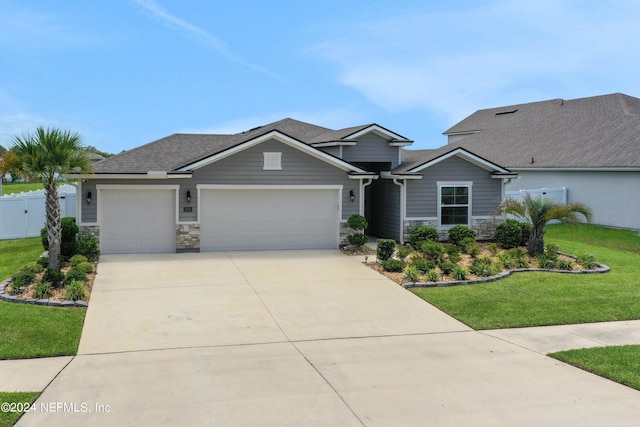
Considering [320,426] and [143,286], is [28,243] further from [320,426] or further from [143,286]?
[320,426]

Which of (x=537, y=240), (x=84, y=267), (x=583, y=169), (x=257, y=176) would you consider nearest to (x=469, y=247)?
(x=537, y=240)

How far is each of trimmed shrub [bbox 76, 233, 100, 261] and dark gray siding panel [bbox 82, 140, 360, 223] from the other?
112cm

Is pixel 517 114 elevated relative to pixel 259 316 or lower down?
elevated

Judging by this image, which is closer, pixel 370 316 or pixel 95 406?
pixel 95 406

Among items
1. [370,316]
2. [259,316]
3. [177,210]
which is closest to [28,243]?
[177,210]

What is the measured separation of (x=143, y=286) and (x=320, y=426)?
25.6 feet

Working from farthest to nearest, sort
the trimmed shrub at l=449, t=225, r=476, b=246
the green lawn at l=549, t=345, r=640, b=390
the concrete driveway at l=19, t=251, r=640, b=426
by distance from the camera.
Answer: the trimmed shrub at l=449, t=225, r=476, b=246 → the green lawn at l=549, t=345, r=640, b=390 → the concrete driveway at l=19, t=251, r=640, b=426

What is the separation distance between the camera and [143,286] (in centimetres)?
1284

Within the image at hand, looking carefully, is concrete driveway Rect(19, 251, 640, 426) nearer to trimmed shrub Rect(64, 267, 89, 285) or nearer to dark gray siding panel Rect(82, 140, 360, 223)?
trimmed shrub Rect(64, 267, 89, 285)

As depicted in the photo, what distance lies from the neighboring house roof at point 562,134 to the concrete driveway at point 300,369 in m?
13.6

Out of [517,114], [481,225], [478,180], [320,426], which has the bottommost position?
[320,426]

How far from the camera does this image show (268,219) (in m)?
18.3

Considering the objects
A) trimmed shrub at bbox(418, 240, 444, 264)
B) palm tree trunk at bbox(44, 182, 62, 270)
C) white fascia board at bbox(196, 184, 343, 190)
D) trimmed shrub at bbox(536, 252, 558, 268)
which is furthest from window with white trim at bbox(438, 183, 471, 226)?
palm tree trunk at bbox(44, 182, 62, 270)

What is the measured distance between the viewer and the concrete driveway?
249 inches
